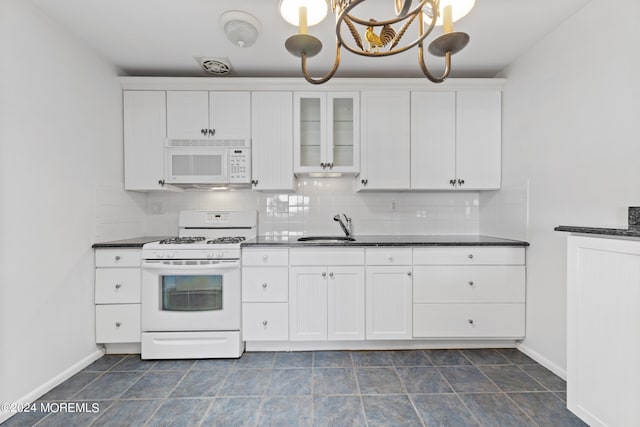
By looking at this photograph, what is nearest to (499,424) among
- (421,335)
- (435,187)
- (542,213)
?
(421,335)

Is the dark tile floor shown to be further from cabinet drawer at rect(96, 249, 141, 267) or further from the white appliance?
cabinet drawer at rect(96, 249, 141, 267)

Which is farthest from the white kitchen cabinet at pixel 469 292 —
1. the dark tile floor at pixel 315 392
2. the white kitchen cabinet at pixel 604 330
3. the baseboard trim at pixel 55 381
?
the baseboard trim at pixel 55 381

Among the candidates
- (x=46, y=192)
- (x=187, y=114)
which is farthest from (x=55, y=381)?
(x=187, y=114)

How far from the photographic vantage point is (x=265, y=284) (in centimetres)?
230

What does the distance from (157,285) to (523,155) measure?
10.1 feet

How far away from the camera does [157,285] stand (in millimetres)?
2229

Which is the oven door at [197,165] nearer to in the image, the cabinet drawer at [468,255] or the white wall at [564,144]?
the cabinet drawer at [468,255]

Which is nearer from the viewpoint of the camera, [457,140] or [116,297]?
[116,297]

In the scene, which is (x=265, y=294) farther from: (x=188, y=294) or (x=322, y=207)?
(x=322, y=207)

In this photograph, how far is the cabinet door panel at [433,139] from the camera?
2.60m

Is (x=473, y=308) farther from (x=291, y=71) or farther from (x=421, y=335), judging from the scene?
(x=291, y=71)

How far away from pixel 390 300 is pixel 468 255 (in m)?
0.72

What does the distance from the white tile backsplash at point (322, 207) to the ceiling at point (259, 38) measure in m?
1.10

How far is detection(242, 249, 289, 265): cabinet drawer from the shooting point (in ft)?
7.57
